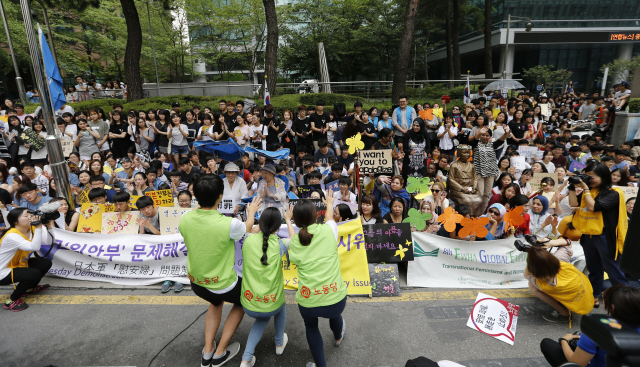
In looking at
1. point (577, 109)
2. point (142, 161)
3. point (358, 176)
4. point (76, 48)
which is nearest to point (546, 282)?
point (358, 176)

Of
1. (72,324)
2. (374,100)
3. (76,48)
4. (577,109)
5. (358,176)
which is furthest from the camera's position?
(76,48)

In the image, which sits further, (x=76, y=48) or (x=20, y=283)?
(x=76, y=48)

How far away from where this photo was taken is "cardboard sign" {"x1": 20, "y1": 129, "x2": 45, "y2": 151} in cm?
833

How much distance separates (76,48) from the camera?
2322 cm

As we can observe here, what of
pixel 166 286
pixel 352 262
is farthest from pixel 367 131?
pixel 166 286

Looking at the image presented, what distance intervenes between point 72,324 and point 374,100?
640 inches

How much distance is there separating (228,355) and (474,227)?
3524 millimetres

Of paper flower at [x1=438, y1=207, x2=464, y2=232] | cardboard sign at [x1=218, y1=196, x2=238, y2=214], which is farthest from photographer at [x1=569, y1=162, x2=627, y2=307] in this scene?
cardboard sign at [x1=218, y1=196, x2=238, y2=214]

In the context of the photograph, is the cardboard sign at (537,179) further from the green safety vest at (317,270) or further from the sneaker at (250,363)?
the sneaker at (250,363)

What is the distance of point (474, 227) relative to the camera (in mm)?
4840

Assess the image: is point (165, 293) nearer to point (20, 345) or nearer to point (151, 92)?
point (20, 345)

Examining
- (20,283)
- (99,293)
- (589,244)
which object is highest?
(589,244)

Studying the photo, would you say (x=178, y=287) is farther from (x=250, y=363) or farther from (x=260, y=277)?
(x=260, y=277)

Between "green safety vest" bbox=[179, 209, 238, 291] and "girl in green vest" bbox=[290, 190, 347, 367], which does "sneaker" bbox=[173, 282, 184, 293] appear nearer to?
"green safety vest" bbox=[179, 209, 238, 291]
